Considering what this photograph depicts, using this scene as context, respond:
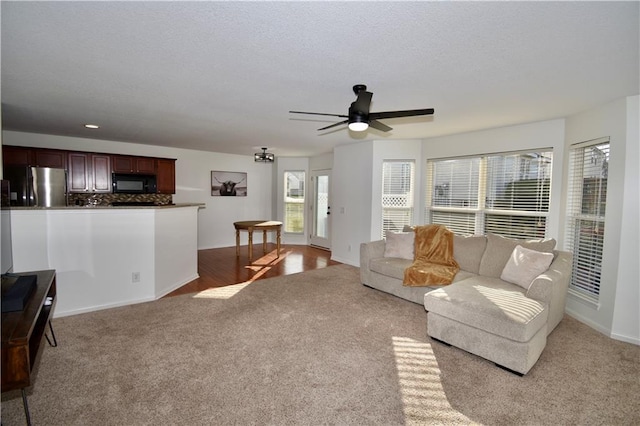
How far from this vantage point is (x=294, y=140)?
18.6 feet

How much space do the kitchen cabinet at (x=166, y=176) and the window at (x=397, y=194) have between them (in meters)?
4.40

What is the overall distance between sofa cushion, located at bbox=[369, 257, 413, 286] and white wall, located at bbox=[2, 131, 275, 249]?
15.1ft

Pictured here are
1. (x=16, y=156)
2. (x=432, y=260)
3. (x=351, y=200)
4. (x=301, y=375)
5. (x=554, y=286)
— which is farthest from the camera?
(x=351, y=200)

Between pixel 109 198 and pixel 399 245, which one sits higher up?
pixel 109 198

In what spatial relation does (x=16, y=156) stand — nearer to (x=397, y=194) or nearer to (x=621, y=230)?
(x=397, y=194)

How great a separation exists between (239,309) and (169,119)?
2.74 metres

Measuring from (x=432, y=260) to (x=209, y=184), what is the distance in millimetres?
5552

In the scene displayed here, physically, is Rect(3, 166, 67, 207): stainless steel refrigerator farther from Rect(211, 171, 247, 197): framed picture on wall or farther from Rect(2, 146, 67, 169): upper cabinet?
Rect(211, 171, 247, 197): framed picture on wall

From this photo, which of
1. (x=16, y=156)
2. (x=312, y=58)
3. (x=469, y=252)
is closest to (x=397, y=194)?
(x=469, y=252)

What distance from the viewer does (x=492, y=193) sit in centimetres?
467

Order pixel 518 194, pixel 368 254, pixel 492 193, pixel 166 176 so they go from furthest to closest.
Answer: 1. pixel 166 176
2. pixel 492 193
3. pixel 368 254
4. pixel 518 194

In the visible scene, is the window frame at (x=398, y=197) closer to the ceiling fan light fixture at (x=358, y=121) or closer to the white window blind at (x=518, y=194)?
the white window blind at (x=518, y=194)

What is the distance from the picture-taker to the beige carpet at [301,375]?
1957mm

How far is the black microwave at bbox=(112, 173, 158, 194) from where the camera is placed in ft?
18.9
